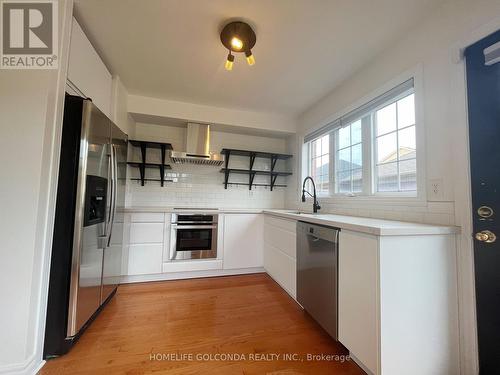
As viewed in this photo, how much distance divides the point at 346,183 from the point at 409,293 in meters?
1.37

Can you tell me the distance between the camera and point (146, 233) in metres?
2.51

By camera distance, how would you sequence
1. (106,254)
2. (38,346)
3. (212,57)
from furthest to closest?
(212,57) < (106,254) < (38,346)

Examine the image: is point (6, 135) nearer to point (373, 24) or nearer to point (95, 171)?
point (95, 171)

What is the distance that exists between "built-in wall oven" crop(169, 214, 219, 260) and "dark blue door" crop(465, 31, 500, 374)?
2347 mm

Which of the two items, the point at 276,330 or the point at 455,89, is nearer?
the point at 455,89

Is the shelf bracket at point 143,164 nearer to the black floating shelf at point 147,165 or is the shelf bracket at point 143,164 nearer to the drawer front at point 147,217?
the black floating shelf at point 147,165

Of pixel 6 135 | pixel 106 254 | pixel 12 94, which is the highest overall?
pixel 12 94

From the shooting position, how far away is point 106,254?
1813 millimetres

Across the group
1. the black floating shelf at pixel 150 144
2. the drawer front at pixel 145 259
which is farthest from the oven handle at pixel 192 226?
the black floating shelf at pixel 150 144

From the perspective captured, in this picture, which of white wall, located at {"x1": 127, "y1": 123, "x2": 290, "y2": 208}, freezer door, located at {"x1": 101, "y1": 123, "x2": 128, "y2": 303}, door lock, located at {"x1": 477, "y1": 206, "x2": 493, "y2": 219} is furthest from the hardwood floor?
white wall, located at {"x1": 127, "y1": 123, "x2": 290, "y2": 208}

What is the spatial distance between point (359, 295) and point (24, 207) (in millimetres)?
1985

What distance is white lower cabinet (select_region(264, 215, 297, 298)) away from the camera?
209 cm

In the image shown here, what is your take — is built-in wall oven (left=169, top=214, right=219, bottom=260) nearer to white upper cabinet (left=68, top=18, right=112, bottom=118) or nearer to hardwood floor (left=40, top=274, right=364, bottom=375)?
hardwood floor (left=40, top=274, right=364, bottom=375)

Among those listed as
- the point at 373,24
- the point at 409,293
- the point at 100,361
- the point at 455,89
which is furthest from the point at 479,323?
the point at 100,361
